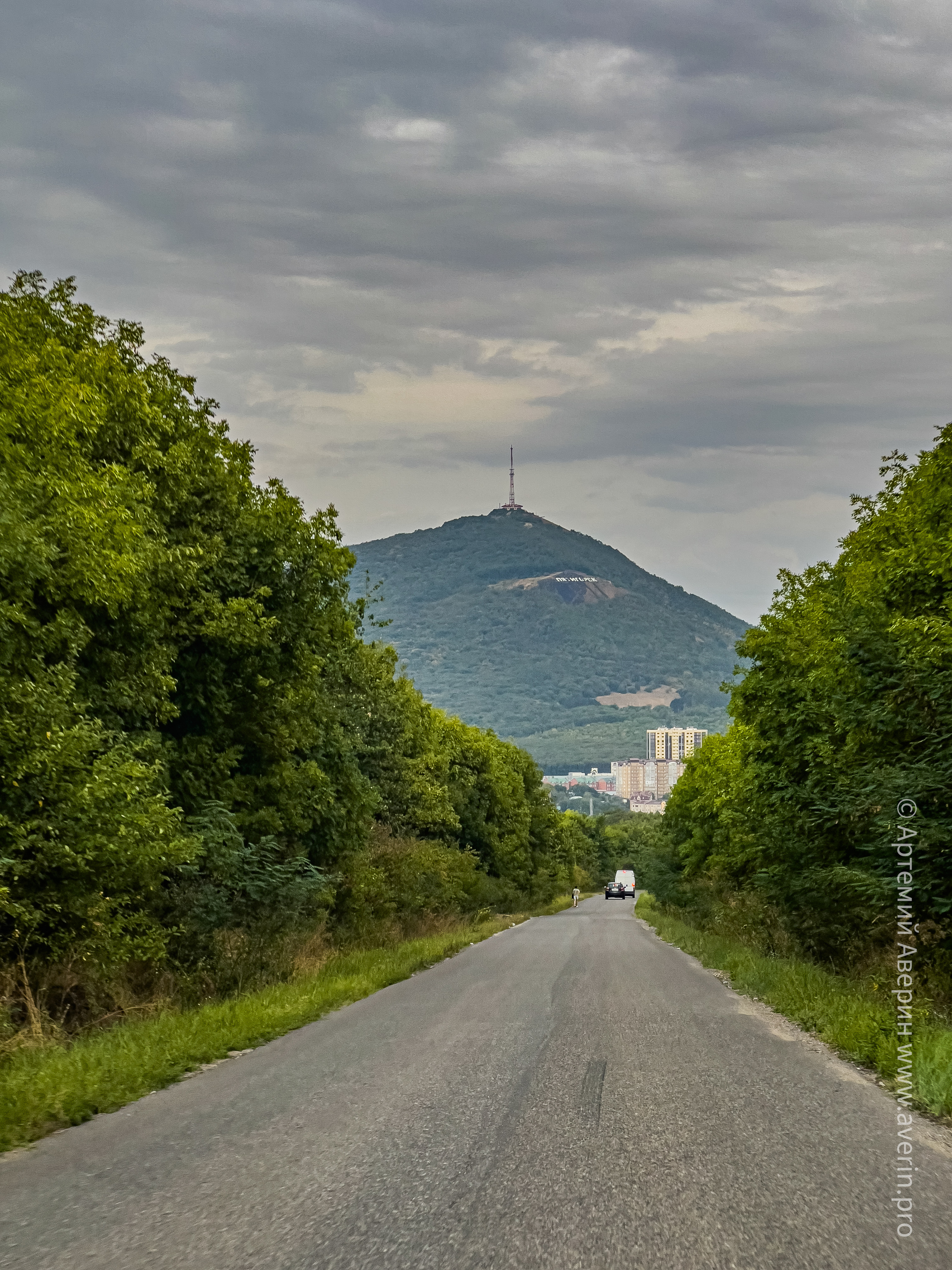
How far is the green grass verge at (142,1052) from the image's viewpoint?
7602mm

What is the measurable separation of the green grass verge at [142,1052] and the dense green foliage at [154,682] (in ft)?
4.53

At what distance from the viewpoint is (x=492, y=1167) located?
6.16 m

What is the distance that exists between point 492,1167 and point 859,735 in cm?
1082

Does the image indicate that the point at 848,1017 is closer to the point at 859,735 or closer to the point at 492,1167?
the point at 859,735

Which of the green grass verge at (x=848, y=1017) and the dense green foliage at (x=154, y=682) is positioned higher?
the dense green foliage at (x=154, y=682)

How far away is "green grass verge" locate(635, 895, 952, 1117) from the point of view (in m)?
8.39

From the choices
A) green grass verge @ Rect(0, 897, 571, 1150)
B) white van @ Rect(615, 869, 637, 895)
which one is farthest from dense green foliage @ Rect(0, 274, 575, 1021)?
white van @ Rect(615, 869, 637, 895)

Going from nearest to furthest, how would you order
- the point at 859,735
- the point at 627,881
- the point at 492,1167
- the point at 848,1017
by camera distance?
the point at 492,1167
the point at 848,1017
the point at 859,735
the point at 627,881

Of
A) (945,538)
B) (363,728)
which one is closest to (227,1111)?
(945,538)

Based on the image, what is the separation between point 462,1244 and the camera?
4789mm

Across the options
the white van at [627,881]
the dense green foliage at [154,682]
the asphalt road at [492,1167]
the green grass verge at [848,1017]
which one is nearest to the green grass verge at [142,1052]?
the asphalt road at [492,1167]

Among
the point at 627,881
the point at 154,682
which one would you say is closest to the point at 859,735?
the point at 154,682

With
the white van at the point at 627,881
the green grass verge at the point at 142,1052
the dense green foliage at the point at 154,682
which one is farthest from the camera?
the white van at the point at 627,881

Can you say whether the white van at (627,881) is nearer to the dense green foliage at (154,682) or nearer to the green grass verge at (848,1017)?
the dense green foliage at (154,682)
